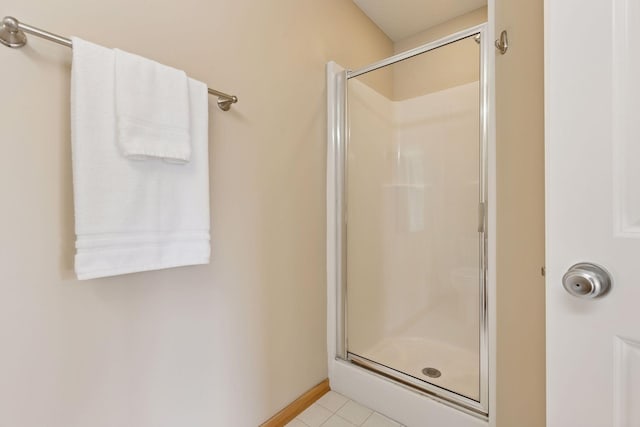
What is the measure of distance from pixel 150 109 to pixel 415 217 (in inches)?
63.7

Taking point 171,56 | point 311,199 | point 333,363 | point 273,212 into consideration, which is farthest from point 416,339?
point 171,56

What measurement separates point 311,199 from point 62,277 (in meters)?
1.02

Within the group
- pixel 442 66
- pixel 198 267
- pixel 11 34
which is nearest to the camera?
pixel 11 34

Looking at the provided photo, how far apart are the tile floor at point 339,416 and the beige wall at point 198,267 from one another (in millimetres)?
114

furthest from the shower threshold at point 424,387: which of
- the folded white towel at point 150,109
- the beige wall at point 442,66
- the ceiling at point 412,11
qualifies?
the ceiling at point 412,11

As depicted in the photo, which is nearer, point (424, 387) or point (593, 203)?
point (593, 203)

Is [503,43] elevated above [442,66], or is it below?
below

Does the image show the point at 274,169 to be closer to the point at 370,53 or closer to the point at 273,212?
the point at 273,212

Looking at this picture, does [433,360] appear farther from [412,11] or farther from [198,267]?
[412,11]

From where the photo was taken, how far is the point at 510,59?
97 centimetres

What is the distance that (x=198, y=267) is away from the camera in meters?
1.05

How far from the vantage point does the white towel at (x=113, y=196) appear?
2.34ft

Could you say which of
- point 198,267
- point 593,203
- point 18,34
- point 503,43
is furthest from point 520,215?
point 18,34

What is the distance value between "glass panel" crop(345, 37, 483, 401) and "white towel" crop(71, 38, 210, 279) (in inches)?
39.0
